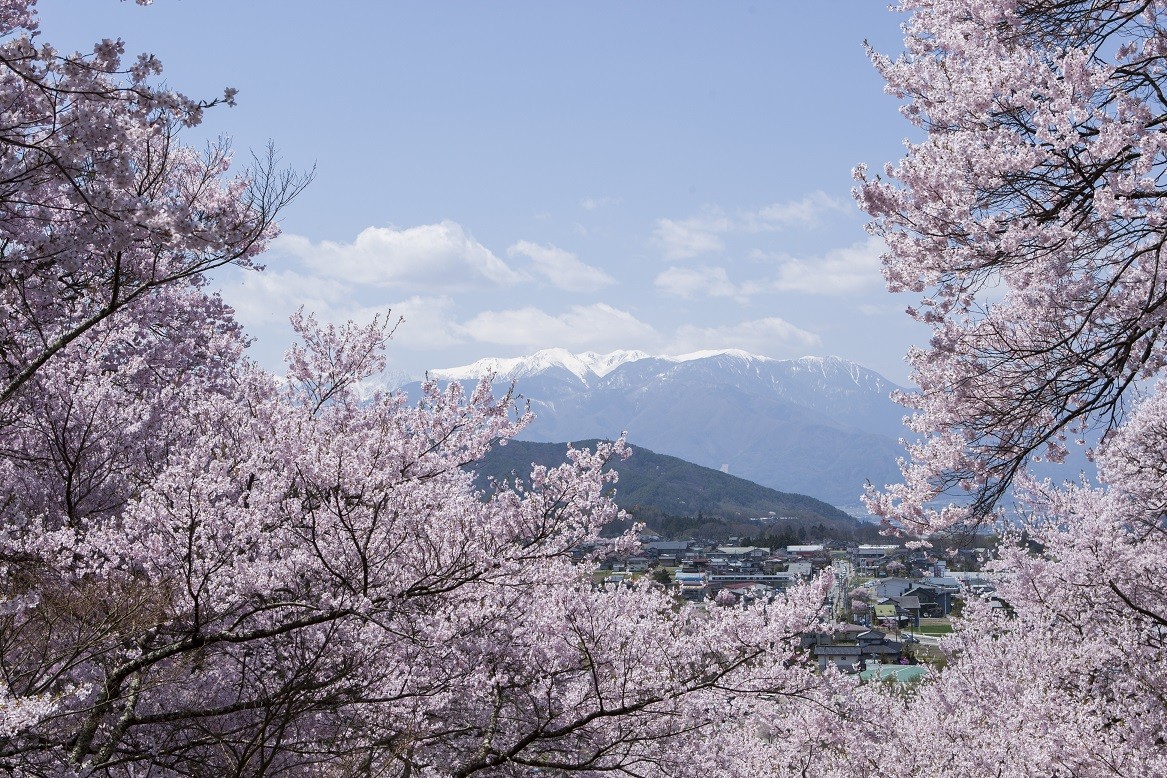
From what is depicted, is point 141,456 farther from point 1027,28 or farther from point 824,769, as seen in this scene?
point 824,769

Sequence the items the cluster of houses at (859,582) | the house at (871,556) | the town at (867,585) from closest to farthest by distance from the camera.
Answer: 1. the town at (867,585)
2. the cluster of houses at (859,582)
3. the house at (871,556)

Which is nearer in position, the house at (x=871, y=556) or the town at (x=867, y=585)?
the town at (x=867, y=585)

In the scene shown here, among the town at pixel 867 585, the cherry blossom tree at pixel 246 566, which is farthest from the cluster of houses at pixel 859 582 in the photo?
the cherry blossom tree at pixel 246 566

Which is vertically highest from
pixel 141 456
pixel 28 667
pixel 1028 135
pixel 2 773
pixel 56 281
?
pixel 1028 135

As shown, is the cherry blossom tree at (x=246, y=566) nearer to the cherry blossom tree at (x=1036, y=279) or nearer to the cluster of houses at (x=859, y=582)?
the cherry blossom tree at (x=1036, y=279)

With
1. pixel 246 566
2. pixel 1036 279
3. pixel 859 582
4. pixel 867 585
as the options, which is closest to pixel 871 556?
pixel 859 582

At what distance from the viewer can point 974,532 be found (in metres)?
9.45

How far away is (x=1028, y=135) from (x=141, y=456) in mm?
9101

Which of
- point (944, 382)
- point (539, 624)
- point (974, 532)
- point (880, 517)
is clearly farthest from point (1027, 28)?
point (539, 624)

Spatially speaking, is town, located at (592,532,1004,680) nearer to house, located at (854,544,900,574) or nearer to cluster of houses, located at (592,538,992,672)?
cluster of houses, located at (592,538,992,672)

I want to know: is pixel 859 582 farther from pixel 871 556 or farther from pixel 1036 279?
pixel 1036 279

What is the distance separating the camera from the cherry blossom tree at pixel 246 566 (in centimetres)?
484

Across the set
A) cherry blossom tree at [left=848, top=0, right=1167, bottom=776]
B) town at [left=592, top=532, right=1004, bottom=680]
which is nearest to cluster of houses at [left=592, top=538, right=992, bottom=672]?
town at [left=592, top=532, right=1004, bottom=680]

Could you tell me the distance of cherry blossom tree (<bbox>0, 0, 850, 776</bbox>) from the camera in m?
4.84
